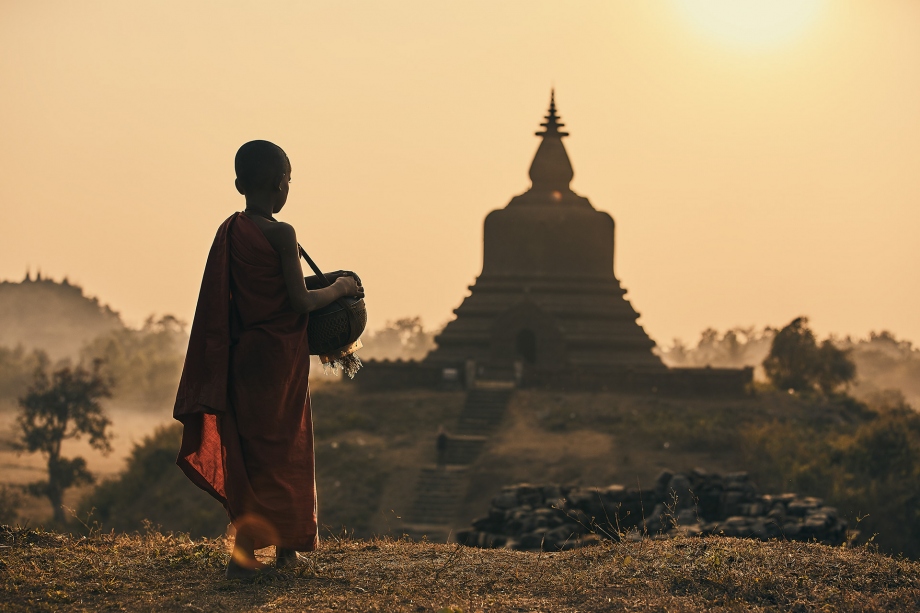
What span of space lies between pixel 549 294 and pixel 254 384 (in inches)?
1247

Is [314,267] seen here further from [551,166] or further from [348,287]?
[551,166]

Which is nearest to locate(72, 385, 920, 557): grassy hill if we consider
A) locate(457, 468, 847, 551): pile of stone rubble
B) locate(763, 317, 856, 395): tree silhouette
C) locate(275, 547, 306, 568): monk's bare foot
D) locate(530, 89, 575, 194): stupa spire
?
locate(457, 468, 847, 551): pile of stone rubble

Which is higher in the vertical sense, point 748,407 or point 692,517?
point 748,407

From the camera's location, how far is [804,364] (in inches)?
1559

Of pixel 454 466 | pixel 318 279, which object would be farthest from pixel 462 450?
pixel 318 279

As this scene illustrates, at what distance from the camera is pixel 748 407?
33.5 meters

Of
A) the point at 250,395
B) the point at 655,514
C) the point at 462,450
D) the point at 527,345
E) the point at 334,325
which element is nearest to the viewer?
the point at 250,395

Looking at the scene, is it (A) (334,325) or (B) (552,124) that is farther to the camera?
(B) (552,124)

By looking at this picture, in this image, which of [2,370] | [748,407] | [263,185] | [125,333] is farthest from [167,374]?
[263,185]

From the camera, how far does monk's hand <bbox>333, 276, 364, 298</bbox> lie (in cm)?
877

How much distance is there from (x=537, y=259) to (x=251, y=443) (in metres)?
32.8

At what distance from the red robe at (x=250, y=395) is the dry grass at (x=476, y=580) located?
1.45ft

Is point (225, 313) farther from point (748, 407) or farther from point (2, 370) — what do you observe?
point (2, 370)

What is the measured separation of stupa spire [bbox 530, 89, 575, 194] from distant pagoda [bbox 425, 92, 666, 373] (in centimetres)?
3
